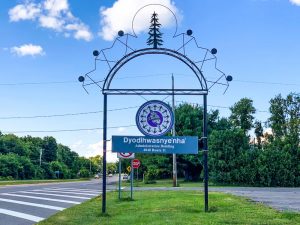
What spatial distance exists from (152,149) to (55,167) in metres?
98.4

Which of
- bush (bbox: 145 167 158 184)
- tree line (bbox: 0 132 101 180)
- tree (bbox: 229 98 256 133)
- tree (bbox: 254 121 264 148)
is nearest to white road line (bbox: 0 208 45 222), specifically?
bush (bbox: 145 167 158 184)

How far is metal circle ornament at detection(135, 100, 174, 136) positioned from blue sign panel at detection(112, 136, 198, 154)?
21cm

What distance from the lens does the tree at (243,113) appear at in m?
67.5

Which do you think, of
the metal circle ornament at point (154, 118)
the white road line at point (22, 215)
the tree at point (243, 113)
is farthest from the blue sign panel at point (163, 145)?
the tree at point (243, 113)

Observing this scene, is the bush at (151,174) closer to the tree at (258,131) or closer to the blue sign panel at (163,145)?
the tree at (258,131)

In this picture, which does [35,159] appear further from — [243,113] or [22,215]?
[22,215]

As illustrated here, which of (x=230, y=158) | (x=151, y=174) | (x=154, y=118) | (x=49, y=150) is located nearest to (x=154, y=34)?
(x=154, y=118)

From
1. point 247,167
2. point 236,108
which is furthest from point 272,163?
point 236,108

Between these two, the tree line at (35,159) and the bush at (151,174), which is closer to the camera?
the bush at (151,174)

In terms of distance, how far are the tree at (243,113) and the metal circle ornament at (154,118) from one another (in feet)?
180

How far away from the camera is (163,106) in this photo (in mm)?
13922

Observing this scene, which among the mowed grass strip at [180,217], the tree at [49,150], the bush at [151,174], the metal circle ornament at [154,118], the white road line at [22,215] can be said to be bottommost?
the white road line at [22,215]

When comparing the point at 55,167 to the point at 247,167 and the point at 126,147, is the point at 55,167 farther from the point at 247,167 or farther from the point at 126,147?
the point at 126,147

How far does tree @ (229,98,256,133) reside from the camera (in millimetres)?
67500
